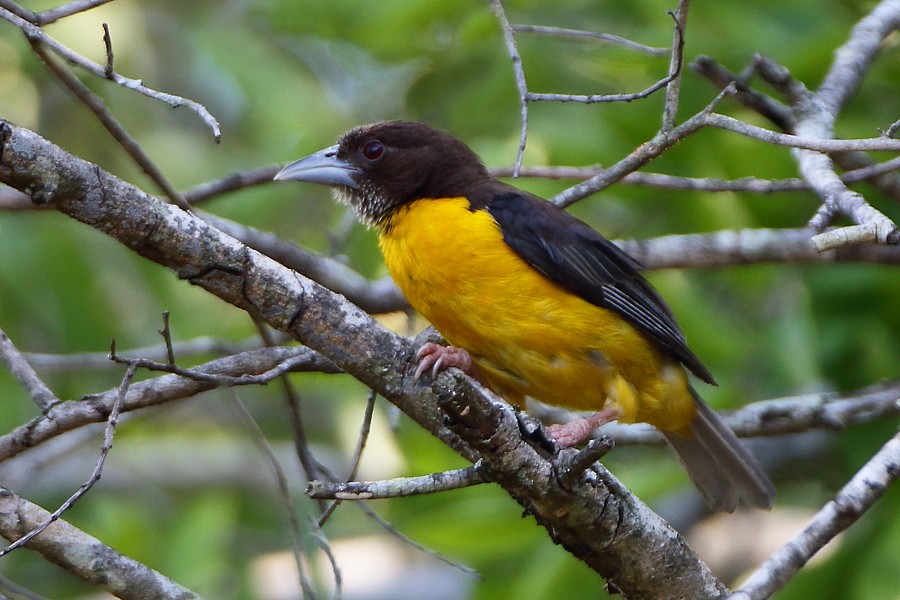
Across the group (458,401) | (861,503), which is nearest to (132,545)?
(458,401)

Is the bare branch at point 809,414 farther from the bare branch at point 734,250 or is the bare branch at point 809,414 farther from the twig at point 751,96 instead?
the twig at point 751,96

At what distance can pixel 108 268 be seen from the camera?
21.0ft

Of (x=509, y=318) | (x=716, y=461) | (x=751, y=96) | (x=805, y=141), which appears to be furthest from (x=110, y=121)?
(x=716, y=461)

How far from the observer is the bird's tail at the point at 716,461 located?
4758mm

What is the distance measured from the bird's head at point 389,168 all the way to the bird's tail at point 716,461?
4.33ft

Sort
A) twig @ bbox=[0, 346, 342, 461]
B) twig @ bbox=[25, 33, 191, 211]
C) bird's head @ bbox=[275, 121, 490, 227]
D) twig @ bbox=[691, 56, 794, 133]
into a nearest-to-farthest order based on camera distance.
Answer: twig @ bbox=[0, 346, 342, 461]
twig @ bbox=[25, 33, 191, 211]
twig @ bbox=[691, 56, 794, 133]
bird's head @ bbox=[275, 121, 490, 227]

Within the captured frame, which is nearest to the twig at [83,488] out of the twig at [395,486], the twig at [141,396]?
the twig at [141,396]

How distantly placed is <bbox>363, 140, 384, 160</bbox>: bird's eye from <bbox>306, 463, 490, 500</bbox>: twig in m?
2.18

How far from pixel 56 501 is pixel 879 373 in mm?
4429

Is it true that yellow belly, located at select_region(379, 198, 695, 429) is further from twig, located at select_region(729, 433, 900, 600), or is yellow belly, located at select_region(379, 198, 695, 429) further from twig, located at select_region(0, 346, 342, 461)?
twig, located at select_region(729, 433, 900, 600)

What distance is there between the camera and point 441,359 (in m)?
3.57

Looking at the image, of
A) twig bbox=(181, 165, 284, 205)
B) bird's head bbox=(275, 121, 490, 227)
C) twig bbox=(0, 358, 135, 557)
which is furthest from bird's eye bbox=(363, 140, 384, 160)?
twig bbox=(0, 358, 135, 557)

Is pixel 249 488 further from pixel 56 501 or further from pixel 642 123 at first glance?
pixel 642 123

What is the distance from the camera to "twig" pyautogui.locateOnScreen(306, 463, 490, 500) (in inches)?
110
